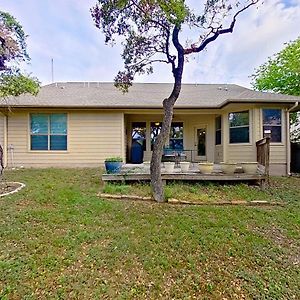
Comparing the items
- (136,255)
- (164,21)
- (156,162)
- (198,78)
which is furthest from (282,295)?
(198,78)

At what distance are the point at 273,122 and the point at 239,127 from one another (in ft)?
4.09

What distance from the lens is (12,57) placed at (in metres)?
7.97

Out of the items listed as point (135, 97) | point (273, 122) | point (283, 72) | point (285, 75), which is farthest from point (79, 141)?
point (283, 72)

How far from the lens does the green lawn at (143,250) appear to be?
3.45 metres

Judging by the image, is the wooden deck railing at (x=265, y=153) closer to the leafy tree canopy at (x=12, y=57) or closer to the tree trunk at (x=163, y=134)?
the tree trunk at (x=163, y=134)

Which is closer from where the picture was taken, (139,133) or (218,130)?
(218,130)

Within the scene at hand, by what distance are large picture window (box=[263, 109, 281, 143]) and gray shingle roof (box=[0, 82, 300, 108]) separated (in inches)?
20.9

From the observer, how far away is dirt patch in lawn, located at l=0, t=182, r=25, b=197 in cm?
686

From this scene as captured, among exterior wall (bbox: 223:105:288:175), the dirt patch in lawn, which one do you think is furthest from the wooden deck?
exterior wall (bbox: 223:105:288:175)

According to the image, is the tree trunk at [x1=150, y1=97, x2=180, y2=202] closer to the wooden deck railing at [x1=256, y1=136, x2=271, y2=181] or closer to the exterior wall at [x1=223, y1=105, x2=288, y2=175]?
the wooden deck railing at [x1=256, y1=136, x2=271, y2=181]

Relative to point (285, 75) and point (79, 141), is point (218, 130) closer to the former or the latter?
point (79, 141)

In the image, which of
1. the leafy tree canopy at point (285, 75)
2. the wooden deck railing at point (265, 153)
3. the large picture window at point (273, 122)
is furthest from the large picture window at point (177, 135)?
the leafy tree canopy at point (285, 75)

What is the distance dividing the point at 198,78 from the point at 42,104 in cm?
985

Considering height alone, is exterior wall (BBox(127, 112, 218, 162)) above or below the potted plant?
above
